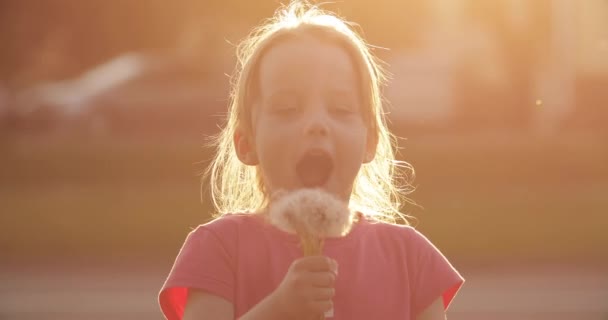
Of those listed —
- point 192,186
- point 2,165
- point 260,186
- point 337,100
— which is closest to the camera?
point 337,100

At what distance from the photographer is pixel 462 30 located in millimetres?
18812

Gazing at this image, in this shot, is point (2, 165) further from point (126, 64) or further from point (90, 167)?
point (126, 64)

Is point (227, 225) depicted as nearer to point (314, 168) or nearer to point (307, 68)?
point (314, 168)

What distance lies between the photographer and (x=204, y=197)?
43.4 ft

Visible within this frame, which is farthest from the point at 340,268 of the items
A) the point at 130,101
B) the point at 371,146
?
the point at 130,101

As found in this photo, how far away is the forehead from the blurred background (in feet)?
30.5

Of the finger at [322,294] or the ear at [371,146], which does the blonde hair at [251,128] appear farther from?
the finger at [322,294]

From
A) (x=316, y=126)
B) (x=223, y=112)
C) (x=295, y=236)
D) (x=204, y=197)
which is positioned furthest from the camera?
(x=223, y=112)

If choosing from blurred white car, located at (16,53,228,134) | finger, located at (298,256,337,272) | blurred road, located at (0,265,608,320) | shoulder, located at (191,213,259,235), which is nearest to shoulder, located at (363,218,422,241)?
shoulder, located at (191,213,259,235)

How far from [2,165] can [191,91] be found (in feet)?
10.2

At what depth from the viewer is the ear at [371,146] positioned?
8.24 ft

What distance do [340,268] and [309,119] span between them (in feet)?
0.97

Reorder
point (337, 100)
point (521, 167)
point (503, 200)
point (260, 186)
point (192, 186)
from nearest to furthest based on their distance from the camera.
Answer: point (337, 100) → point (260, 186) → point (503, 200) → point (192, 186) → point (521, 167)

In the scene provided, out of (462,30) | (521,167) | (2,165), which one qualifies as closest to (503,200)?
(521,167)
